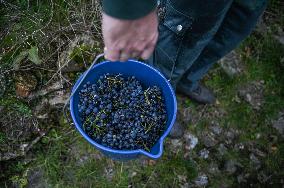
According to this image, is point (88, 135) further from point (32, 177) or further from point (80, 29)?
point (80, 29)

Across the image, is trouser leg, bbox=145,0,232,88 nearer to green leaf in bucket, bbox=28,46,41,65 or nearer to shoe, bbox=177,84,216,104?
shoe, bbox=177,84,216,104

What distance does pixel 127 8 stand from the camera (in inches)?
49.3

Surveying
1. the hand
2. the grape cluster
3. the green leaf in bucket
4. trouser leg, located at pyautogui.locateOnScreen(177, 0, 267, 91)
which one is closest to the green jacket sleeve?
the hand

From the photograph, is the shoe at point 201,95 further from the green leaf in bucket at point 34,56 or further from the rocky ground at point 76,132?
the green leaf in bucket at point 34,56

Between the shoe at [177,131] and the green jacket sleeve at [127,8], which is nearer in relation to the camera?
the green jacket sleeve at [127,8]

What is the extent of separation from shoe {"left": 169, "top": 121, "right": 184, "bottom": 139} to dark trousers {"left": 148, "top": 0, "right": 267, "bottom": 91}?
1.16 ft

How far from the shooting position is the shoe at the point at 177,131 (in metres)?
2.68

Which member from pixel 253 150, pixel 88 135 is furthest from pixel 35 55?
pixel 253 150

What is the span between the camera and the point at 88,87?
2.25 meters

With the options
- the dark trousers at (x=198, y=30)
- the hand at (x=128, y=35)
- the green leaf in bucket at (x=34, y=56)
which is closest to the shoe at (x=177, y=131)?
the dark trousers at (x=198, y=30)

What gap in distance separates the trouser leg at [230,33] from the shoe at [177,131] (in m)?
0.31

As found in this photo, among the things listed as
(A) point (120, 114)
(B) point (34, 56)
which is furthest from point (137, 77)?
(B) point (34, 56)

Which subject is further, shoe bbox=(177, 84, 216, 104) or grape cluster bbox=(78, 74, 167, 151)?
shoe bbox=(177, 84, 216, 104)

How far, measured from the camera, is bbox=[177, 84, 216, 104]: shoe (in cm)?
279
